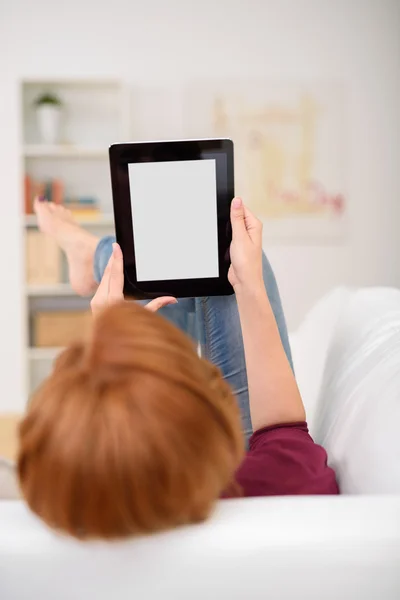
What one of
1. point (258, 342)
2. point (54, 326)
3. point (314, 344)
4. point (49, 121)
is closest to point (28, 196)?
point (49, 121)

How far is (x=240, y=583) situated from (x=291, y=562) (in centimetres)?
5

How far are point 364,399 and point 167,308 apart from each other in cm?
62

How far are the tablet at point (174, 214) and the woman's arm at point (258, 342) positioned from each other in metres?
0.06

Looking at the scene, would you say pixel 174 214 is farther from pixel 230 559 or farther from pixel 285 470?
pixel 230 559

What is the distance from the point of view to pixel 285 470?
78cm

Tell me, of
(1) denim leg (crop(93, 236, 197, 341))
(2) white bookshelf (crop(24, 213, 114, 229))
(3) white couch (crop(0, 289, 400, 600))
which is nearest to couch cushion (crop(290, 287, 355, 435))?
(1) denim leg (crop(93, 236, 197, 341))

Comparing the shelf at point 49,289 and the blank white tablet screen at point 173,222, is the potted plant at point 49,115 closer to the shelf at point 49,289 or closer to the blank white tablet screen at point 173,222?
the shelf at point 49,289

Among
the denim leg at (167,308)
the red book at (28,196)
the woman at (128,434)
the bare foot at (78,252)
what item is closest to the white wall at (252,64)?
the red book at (28,196)

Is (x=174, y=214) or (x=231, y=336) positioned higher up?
(x=174, y=214)

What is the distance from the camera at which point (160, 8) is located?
3564mm

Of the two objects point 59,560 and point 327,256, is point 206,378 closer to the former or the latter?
point 59,560

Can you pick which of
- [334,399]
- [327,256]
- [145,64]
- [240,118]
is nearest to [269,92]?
[240,118]

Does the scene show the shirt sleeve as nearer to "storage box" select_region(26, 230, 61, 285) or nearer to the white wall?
"storage box" select_region(26, 230, 61, 285)

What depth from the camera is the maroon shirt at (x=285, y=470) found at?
0.78m
